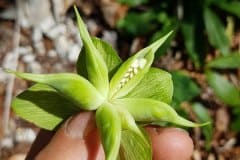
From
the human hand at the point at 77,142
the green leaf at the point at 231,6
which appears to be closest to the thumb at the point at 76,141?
the human hand at the point at 77,142

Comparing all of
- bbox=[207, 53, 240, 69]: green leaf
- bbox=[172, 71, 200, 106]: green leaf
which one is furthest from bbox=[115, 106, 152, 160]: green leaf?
bbox=[207, 53, 240, 69]: green leaf

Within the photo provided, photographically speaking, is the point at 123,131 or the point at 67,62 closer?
the point at 123,131

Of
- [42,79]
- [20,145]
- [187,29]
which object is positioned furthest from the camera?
[187,29]

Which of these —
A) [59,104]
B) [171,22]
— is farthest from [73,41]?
[59,104]

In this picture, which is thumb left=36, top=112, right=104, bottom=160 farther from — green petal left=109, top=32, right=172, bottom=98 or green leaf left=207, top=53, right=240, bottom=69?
green leaf left=207, top=53, right=240, bottom=69

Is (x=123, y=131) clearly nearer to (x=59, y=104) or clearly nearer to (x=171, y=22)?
(x=59, y=104)

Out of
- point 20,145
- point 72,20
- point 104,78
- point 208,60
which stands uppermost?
point 104,78

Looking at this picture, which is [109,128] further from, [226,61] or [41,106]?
[226,61]

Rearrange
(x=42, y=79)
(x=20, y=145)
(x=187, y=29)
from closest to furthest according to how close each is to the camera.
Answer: (x=42, y=79) < (x=20, y=145) < (x=187, y=29)
